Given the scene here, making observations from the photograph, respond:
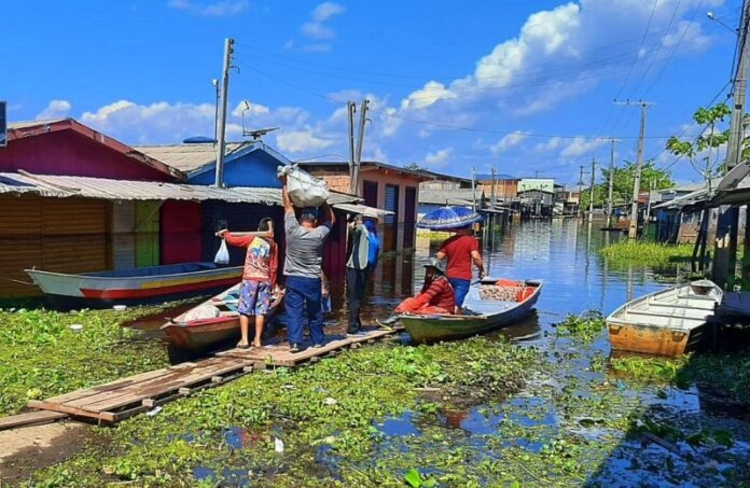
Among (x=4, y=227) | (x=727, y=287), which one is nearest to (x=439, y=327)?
(x=4, y=227)

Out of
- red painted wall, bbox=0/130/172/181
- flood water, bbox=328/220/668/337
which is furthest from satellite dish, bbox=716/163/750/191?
red painted wall, bbox=0/130/172/181

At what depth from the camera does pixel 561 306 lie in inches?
A: 628

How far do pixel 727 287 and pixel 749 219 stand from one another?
5.93ft

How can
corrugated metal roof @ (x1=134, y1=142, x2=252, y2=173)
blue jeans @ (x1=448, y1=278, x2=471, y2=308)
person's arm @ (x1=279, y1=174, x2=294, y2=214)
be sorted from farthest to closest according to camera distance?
corrugated metal roof @ (x1=134, y1=142, x2=252, y2=173) → blue jeans @ (x1=448, y1=278, x2=471, y2=308) → person's arm @ (x1=279, y1=174, x2=294, y2=214)

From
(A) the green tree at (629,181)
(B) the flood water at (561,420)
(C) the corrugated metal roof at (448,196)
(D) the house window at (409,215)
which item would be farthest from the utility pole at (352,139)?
(A) the green tree at (629,181)

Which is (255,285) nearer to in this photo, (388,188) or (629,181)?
(388,188)

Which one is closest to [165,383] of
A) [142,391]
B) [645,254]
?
[142,391]

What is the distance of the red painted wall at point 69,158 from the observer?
12438 mm

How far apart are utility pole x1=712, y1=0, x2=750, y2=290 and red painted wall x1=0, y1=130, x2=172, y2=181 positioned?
15594 millimetres

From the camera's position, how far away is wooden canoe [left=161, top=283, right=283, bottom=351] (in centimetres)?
827

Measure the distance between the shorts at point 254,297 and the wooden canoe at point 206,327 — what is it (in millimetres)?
261

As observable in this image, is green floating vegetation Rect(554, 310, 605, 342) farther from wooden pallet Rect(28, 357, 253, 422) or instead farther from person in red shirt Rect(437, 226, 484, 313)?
wooden pallet Rect(28, 357, 253, 422)

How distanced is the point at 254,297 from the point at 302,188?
5.81 feet

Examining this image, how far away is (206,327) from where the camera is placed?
8523 millimetres
